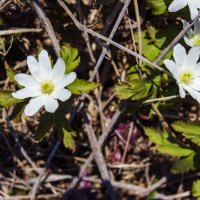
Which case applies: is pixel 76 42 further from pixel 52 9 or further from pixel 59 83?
pixel 59 83

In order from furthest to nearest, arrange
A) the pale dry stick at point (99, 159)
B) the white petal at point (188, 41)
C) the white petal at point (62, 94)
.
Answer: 1. the pale dry stick at point (99, 159)
2. the white petal at point (188, 41)
3. the white petal at point (62, 94)

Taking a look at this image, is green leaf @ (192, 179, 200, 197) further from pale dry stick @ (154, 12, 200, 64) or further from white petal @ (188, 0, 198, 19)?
white petal @ (188, 0, 198, 19)

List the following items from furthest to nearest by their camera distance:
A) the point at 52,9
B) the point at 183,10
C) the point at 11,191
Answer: the point at 11,191
the point at 52,9
the point at 183,10

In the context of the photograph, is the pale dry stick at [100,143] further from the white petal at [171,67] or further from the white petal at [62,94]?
the white petal at [62,94]

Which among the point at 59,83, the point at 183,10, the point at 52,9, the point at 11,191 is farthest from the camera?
the point at 11,191

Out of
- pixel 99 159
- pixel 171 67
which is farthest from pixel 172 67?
pixel 99 159

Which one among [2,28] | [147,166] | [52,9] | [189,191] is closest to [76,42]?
[52,9]

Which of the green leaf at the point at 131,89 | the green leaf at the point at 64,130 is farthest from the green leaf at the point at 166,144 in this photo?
the green leaf at the point at 64,130

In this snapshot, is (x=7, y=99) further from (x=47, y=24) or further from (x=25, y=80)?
(x=47, y=24)
